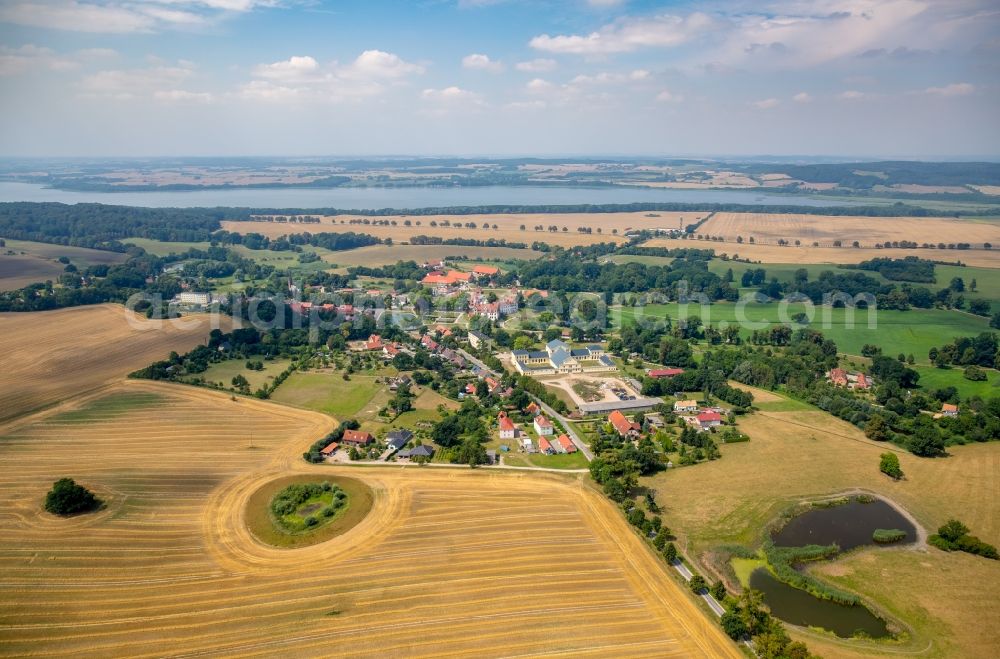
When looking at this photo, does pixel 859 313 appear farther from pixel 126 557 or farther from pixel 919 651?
pixel 126 557

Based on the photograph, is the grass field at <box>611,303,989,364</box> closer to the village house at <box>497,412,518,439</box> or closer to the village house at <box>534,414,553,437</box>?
the village house at <box>534,414,553,437</box>

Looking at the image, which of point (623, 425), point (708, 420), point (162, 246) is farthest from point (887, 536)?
point (162, 246)

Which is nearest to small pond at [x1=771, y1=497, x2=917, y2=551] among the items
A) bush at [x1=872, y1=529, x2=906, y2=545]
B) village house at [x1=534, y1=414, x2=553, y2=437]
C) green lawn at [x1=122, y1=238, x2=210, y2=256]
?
bush at [x1=872, y1=529, x2=906, y2=545]

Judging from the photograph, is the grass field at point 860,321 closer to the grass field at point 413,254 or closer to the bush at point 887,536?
the bush at point 887,536

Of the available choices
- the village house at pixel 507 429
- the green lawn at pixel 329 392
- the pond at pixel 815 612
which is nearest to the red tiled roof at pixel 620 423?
the village house at pixel 507 429

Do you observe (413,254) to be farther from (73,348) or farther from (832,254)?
(832,254)
